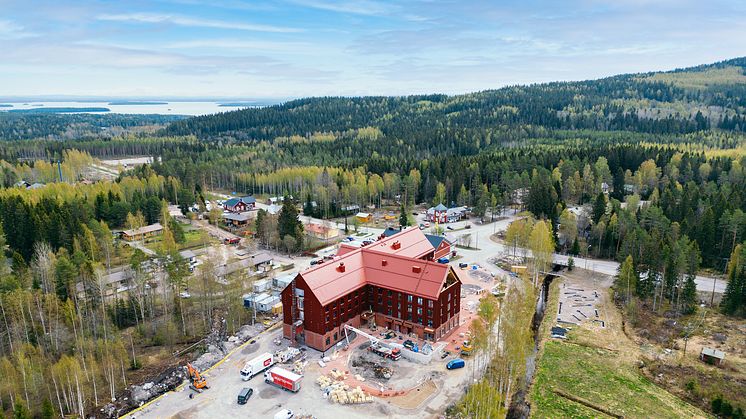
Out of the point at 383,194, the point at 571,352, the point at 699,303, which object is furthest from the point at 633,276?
the point at 383,194

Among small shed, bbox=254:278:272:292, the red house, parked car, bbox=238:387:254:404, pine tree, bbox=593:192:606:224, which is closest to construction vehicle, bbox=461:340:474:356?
parked car, bbox=238:387:254:404

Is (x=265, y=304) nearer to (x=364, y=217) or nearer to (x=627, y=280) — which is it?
(x=627, y=280)

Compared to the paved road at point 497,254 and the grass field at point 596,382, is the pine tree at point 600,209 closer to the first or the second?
the paved road at point 497,254

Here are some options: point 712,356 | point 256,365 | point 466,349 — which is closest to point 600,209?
point 712,356

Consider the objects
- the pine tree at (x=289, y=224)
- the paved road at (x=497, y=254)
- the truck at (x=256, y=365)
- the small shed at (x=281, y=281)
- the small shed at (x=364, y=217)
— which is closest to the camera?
the truck at (x=256, y=365)

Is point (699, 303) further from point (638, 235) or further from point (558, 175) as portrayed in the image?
point (558, 175)

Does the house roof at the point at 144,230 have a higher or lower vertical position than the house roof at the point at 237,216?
higher

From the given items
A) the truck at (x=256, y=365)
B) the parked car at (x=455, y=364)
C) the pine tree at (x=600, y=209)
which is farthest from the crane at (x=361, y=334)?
the pine tree at (x=600, y=209)
